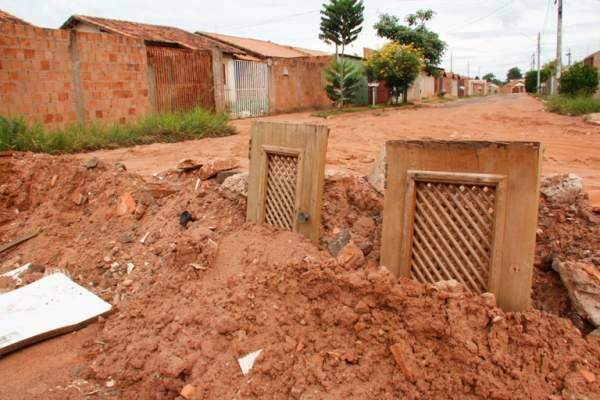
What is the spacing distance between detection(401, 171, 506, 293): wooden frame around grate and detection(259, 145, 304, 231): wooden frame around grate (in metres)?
1.03

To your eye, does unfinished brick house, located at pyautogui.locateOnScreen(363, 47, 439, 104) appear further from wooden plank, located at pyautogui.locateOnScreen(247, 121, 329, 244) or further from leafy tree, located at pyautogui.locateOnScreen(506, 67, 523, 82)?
leafy tree, located at pyautogui.locateOnScreen(506, 67, 523, 82)

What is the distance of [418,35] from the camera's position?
28.9 m

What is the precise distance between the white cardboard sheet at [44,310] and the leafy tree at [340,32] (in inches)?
680

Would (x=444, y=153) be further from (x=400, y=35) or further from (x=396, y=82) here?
(x=400, y=35)

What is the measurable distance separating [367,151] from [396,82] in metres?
15.8

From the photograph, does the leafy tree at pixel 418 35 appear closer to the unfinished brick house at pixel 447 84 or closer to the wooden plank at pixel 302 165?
the unfinished brick house at pixel 447 84

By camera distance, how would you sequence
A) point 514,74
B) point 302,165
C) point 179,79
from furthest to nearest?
1. point 514,74
2. point 179,79
3. point 302,165

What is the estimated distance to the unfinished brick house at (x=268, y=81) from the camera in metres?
17.6

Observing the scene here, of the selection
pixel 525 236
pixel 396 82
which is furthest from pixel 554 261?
pixel 396 82

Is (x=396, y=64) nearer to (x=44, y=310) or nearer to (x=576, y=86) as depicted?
(x=576, y=86)

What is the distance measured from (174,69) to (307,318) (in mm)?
11634

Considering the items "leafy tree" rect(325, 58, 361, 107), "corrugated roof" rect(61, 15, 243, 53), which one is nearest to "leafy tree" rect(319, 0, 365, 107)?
"leafy tree" rect(325, 58, 361, 107)

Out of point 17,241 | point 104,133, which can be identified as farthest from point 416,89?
point 17,241

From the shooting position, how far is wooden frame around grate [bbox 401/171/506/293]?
2.85 meters
